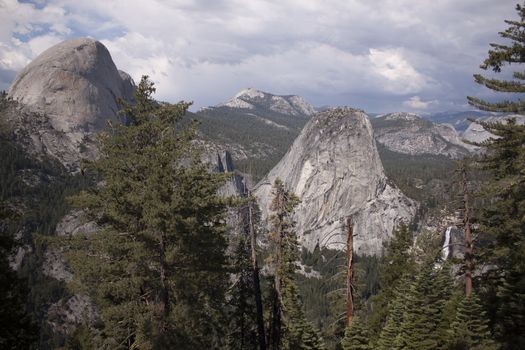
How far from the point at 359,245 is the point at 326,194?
19.2m

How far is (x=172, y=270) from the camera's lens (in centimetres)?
1520

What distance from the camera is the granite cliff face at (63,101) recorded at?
140 metres

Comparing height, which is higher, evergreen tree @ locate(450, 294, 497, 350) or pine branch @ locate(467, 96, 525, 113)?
pine branch @ locate(467, 96, 525, 113)

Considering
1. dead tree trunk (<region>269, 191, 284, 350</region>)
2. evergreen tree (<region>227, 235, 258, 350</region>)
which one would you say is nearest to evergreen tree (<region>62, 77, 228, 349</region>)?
dead tree trunk (<region>269, 191, 284, 350</region>)

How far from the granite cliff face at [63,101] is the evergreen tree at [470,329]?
137376 mm

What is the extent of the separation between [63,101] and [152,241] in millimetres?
149230

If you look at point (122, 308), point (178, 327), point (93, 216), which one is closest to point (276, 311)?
point (178, 327)

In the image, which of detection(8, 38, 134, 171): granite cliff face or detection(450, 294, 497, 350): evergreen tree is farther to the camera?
detection(8, 38, 134, 171): granite cliff face

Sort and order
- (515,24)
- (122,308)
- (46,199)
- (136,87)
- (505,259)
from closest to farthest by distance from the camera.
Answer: (515,24), (122,308), (136,87), (505,259), (46,199)

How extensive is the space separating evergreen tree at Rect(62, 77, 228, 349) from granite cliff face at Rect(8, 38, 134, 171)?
132 meters

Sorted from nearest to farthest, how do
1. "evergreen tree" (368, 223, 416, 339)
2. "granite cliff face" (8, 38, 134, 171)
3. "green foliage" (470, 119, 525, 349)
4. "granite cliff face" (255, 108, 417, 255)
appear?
"green foliage" (470, 119, 525, 349)
"evergreen tree" (368, 223, 416, 339)
"granite cliff face" (255, 108, 417, 255)
"granite cliff face" (8, 38, 134, 171)

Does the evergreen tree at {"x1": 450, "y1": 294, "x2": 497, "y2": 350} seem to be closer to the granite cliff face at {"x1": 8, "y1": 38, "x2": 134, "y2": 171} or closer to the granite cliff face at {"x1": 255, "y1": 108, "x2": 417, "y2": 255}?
the granite cliff face at {"x1": 255, "y1": 108, "x2": 417, "y2": 255}

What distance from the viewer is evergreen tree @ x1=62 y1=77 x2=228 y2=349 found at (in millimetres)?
14211

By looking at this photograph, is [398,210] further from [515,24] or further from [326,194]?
[515,24]
